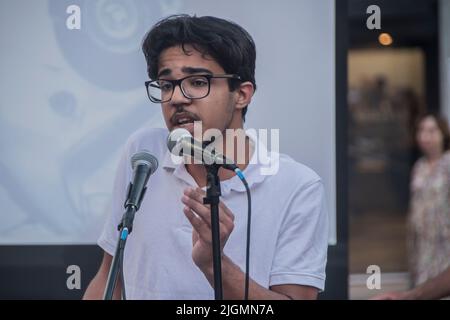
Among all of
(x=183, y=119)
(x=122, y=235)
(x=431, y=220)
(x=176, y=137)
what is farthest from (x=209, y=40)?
(x=431, y=220)

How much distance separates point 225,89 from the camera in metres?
2.65

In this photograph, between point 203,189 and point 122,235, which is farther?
point 203,189

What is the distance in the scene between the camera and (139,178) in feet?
7.40

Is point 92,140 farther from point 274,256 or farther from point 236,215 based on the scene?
point 274,256

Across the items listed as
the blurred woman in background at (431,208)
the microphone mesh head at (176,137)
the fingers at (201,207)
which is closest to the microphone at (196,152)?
the microphone mesh head at (176,137)

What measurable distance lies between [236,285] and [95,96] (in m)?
0.85

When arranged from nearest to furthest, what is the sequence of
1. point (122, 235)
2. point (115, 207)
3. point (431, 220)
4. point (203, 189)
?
point (122, 235), point (203, 189), point (115, 207), point (431, 220)

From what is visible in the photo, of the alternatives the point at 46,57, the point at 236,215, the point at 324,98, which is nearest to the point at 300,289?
the point at 236,215

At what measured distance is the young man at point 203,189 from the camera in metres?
2.61

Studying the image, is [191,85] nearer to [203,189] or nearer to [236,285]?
[203,189]

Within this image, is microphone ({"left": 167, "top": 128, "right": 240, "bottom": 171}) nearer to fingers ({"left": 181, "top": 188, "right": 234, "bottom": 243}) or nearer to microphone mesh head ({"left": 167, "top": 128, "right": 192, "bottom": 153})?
microphone mesh head ({"left": 167, "top": 128, "right": 192, "bottom": 153})

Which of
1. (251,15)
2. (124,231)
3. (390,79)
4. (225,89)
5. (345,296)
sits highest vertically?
(390,79)

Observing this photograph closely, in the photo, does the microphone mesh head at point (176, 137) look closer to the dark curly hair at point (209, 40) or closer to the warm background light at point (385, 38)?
the dark curly hair at point (209, 40)

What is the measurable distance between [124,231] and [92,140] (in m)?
0.65
